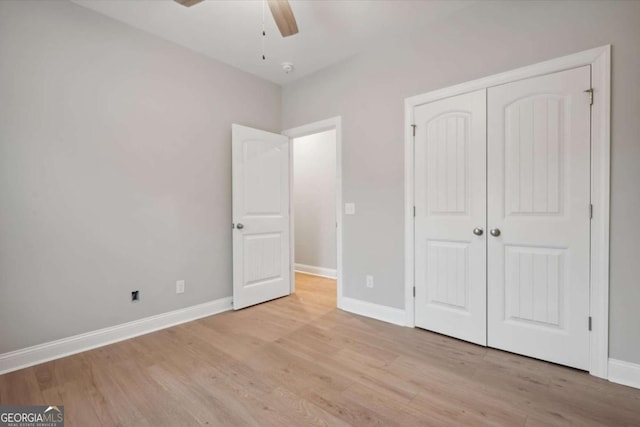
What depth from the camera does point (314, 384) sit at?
185 cm

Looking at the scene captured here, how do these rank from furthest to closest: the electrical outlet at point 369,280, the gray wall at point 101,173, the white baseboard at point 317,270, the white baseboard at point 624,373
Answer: the white baseboard at point 317,270 → the electrical outlet at point 369,280 → the gray wall at point 101,173 → the white baseboard at point 624,373

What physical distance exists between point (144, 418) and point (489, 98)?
10.1ft

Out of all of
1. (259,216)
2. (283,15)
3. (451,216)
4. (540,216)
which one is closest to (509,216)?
(540,216)

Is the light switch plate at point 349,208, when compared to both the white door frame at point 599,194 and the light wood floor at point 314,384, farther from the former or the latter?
the white door frame at point 599,194

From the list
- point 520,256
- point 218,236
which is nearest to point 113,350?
point 218,236

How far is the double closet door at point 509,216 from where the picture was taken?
1.97m

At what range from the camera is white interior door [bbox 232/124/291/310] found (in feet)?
10.6

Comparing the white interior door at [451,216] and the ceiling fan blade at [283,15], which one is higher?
the ceiling fan blade at [283,15]

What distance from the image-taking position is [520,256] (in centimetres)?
218

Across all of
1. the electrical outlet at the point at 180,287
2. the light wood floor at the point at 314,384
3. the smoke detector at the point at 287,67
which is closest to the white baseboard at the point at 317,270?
the light wood floor at the point at 314,384

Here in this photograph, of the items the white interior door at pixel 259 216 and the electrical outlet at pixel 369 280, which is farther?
the white interior door at pixel 259 216

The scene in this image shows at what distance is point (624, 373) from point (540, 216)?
1.05 meters

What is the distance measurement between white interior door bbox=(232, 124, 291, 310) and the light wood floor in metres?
0.84

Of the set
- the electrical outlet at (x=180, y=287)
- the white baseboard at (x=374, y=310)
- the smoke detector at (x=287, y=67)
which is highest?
the smoke detector at (x=287, y=67)
